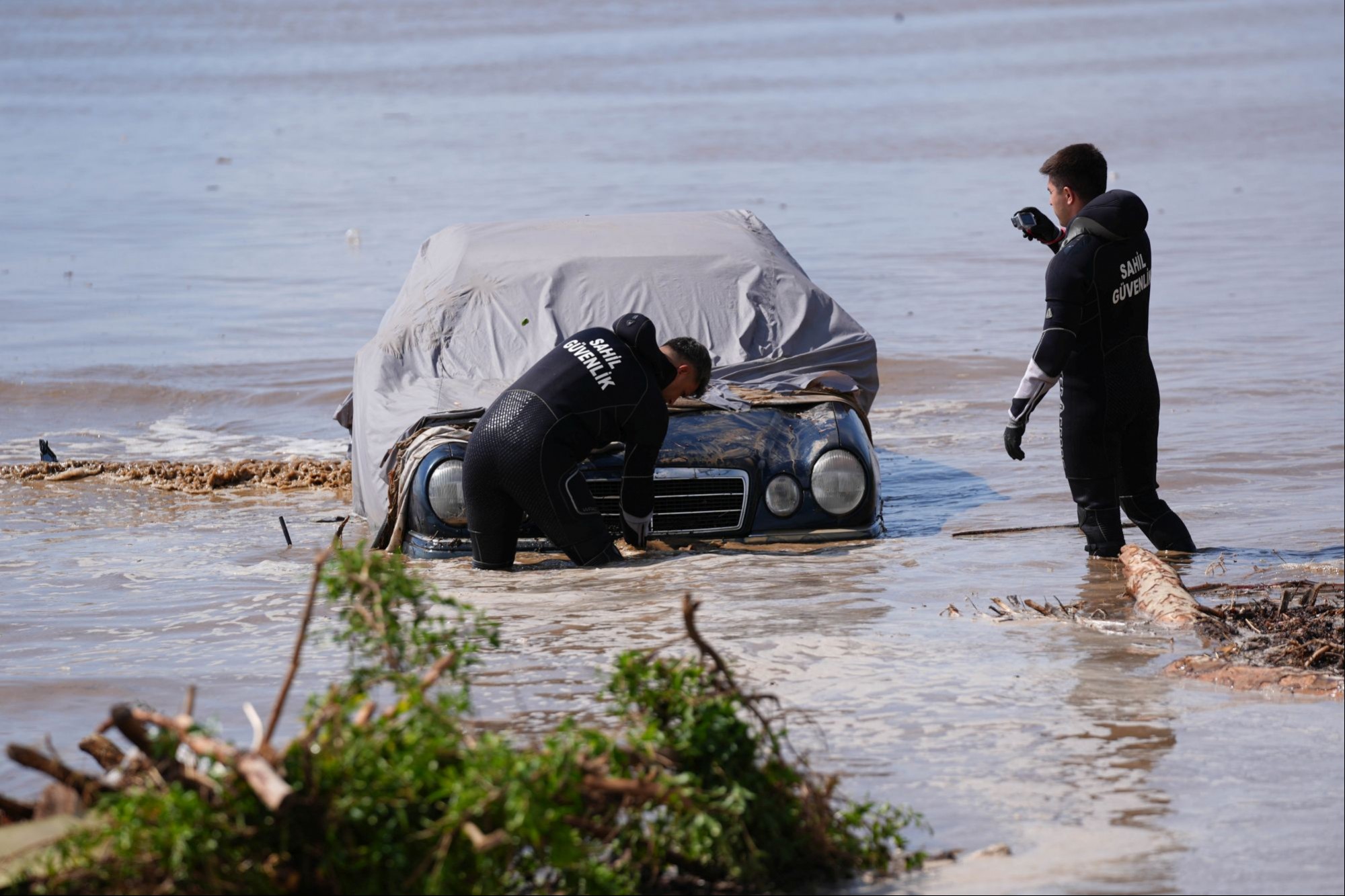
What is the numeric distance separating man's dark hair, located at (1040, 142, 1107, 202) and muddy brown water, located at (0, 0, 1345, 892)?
1597mm

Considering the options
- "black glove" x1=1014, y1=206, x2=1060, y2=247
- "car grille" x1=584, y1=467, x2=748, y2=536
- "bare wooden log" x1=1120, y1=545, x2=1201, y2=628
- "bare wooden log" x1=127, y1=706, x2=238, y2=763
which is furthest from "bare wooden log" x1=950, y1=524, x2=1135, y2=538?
"bare wooden log" x1=127, y1=706, x2=238, y2=763

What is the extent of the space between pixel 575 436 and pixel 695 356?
2.11 feet

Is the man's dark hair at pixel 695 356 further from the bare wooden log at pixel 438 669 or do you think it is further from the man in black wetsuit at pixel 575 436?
the bare wooden log at pixel 438 669

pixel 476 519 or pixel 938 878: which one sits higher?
pixel 476 519

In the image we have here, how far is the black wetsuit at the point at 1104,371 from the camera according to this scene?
21.6ft

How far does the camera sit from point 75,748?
501cm

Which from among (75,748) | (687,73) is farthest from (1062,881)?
(687,73)

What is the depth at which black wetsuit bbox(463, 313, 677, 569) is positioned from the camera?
21.5 ft

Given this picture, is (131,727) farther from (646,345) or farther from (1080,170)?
(1080,170)

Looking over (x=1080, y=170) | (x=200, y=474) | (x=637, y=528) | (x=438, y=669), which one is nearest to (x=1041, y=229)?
(x=1080, y=170)

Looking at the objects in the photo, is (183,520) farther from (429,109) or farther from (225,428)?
(429,109)

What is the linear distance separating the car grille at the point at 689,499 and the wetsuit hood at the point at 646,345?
1.41 feet

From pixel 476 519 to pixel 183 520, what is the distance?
2554mm

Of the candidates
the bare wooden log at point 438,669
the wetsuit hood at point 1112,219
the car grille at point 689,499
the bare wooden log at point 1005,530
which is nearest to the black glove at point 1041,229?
the wetsuit hood at point 1112,219
